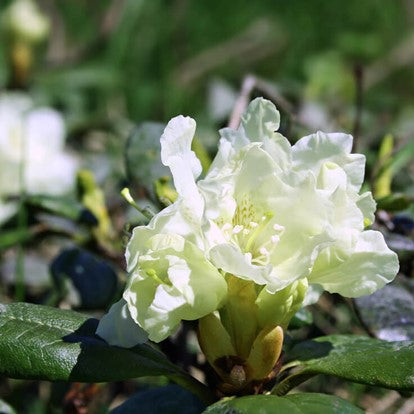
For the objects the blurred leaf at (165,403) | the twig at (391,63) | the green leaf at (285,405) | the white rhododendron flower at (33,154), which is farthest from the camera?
the twig at (391,63)

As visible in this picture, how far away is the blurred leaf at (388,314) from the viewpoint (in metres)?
1.13

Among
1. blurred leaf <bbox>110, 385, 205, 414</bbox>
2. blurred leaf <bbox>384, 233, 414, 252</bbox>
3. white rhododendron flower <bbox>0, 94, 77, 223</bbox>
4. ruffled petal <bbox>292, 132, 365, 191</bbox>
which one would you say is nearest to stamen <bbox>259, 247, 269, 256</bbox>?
ruffled petal <bbox>292, 132, 365, 191</bbox>

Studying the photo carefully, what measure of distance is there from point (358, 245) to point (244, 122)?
19 cm

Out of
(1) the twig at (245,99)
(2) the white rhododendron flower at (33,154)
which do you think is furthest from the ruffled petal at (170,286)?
(2) the white rhododendron flower at (33,154)

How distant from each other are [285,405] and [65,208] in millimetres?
787

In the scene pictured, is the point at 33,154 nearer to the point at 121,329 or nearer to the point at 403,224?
the point at 403,224

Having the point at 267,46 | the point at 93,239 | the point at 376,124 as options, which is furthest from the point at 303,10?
the point at 93,239

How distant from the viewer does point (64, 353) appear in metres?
0.89

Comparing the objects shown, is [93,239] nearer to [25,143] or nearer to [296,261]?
[25,143]

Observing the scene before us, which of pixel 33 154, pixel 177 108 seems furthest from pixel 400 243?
pixel 177 108

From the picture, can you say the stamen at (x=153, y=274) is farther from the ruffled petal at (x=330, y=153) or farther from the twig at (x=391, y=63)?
the twig at (x=391, y=63)

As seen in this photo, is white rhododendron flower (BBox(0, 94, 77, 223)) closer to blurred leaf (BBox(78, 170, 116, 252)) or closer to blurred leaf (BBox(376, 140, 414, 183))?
blurred leaf (BBox(78, 170, 116, 252))

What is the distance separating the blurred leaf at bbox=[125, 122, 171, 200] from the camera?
55.7 inches

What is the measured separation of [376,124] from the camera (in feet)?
8.57
